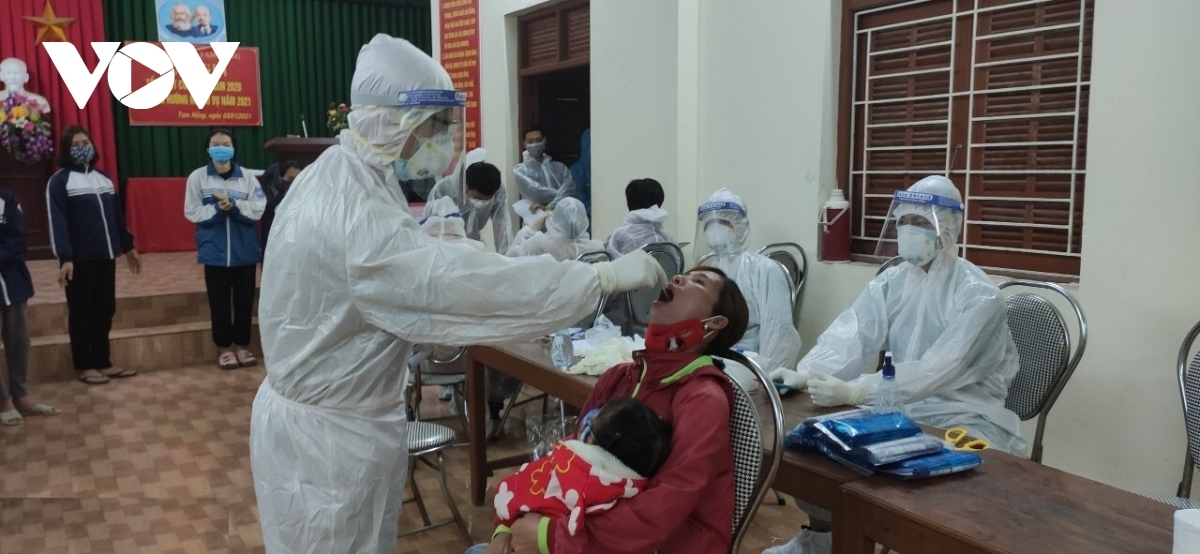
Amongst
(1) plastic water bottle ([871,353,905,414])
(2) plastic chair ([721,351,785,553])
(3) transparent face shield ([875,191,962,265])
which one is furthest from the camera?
(3) transparent face shield ([875,191,962,265])

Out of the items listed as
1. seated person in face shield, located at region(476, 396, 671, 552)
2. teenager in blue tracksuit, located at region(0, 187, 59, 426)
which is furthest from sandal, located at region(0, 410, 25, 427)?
seated person in face shield, located at region(476, 396, 671, 552)

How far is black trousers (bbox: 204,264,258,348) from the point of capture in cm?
531

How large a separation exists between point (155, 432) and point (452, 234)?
2814 mm

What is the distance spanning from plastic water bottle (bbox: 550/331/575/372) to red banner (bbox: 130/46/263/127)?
300 inches

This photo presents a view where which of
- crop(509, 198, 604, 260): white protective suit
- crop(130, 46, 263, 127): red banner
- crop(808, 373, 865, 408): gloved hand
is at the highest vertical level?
crop(130, 46, 263, 127): red banner

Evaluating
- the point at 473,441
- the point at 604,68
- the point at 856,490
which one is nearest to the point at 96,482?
the point at 473,441

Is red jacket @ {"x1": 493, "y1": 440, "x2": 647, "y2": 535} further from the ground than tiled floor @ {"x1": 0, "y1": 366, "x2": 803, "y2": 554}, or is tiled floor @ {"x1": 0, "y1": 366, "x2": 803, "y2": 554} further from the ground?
red jacket @ {"x1": 493, "y1": 440, "x2": 647, "y2": 535}

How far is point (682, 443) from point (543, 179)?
5077 mm

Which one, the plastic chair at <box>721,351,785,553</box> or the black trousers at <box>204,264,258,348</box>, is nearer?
the plastic chair at <box>721,351,785,553</box>

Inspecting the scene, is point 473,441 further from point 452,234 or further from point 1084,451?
point 1084,451

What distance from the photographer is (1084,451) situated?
9.83ft

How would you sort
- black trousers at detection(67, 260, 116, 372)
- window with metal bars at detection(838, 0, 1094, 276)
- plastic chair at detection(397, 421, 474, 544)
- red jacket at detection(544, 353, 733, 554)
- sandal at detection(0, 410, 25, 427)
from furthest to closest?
black trousers at detection(67, 260, 116, 372) < sandal at detection(0, 410, 25, 427) < window with metal bars at detection(838, 0, 1094, 276) < plastic chair at detection(397, 421, 474, 544) < red jacket at detection(544, 353, 733, 554)

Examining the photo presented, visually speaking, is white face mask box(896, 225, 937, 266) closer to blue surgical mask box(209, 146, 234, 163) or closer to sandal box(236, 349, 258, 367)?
blue surgical mask box(209, 146, 234, 163)

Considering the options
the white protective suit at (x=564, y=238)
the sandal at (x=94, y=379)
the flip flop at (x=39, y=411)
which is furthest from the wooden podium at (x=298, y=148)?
the flip flop at (x=39, y=411)
